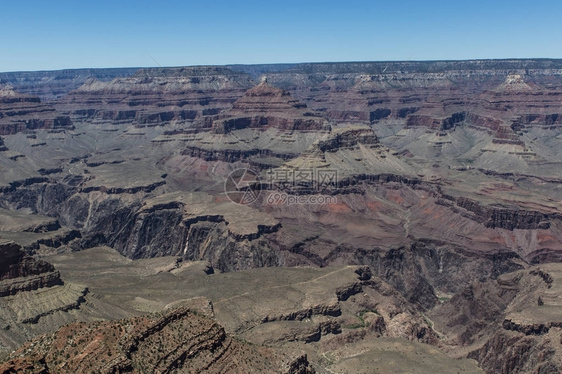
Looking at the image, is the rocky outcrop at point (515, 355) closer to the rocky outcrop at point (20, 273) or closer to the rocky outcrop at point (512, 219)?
the rocky outcrop at point (512, 219)

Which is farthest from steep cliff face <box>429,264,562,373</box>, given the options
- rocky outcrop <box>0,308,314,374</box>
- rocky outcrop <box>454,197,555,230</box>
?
Result: rocky outcrop <box>0,308,314,374</box>

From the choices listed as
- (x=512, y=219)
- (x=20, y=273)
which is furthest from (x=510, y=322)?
(x=20, y=273)

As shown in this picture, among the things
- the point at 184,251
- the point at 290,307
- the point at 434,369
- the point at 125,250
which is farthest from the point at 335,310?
the point at 125,250

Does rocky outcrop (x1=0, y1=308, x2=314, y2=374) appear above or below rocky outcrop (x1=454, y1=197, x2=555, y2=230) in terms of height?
above

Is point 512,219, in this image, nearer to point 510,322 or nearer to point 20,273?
point 510,322

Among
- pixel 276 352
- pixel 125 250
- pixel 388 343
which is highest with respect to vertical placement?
pixel 276 352

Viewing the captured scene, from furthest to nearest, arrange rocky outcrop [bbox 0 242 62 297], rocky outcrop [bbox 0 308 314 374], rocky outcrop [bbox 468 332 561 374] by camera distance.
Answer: rocky outcrop [bbox 468 332 561 374] → rocky outcrop [bbox 0 242 62 297] → rocky outcrop [bbox 0 308 314 374]

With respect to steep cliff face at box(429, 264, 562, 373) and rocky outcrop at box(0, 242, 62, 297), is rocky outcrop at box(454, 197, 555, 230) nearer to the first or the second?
steep cliff face at box(429, 264, 562, 373)

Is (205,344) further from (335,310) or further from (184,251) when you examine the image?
(184,251)

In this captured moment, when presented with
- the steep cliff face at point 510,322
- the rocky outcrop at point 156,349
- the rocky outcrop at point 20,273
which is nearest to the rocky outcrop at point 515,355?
the steep cliff face at point 510,322
